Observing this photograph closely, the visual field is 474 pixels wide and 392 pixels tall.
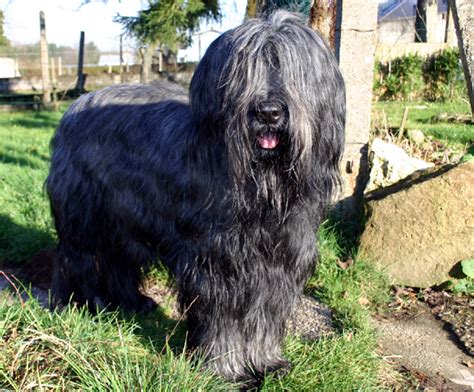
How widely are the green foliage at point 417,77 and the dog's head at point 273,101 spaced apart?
1455 centimetres

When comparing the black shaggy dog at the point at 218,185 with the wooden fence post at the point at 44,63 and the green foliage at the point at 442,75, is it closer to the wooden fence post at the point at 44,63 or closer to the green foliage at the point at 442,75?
the wooden fence post at the point at 44,63

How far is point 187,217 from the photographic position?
3012 millimetres

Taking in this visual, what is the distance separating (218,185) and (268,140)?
385mm

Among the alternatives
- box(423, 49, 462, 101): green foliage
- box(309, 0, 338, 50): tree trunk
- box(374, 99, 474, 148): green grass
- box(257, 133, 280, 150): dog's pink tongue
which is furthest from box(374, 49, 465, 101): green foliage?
box(257, 133, 280, 150): dog's pink tongue

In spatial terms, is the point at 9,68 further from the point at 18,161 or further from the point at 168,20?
the point at 18,161

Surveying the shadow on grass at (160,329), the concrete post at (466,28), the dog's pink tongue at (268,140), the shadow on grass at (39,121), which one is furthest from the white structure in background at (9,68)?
the dog's pink tongue at (268,140)

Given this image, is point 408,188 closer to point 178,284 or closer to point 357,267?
point 357,267

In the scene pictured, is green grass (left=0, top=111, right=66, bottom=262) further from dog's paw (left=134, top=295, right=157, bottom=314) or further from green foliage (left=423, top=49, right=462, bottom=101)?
green foliage (left=423, top=49, right=462, bottom=101)

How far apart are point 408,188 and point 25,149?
260 inches

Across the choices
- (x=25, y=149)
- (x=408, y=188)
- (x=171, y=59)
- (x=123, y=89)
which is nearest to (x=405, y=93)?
(x=171, y=59)

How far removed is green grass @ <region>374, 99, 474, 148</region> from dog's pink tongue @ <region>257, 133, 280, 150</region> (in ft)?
16.1

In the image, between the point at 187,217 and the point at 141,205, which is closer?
the point at 187,217

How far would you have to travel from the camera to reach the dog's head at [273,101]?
2412 millimetres

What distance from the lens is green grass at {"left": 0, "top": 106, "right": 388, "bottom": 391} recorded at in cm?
266
